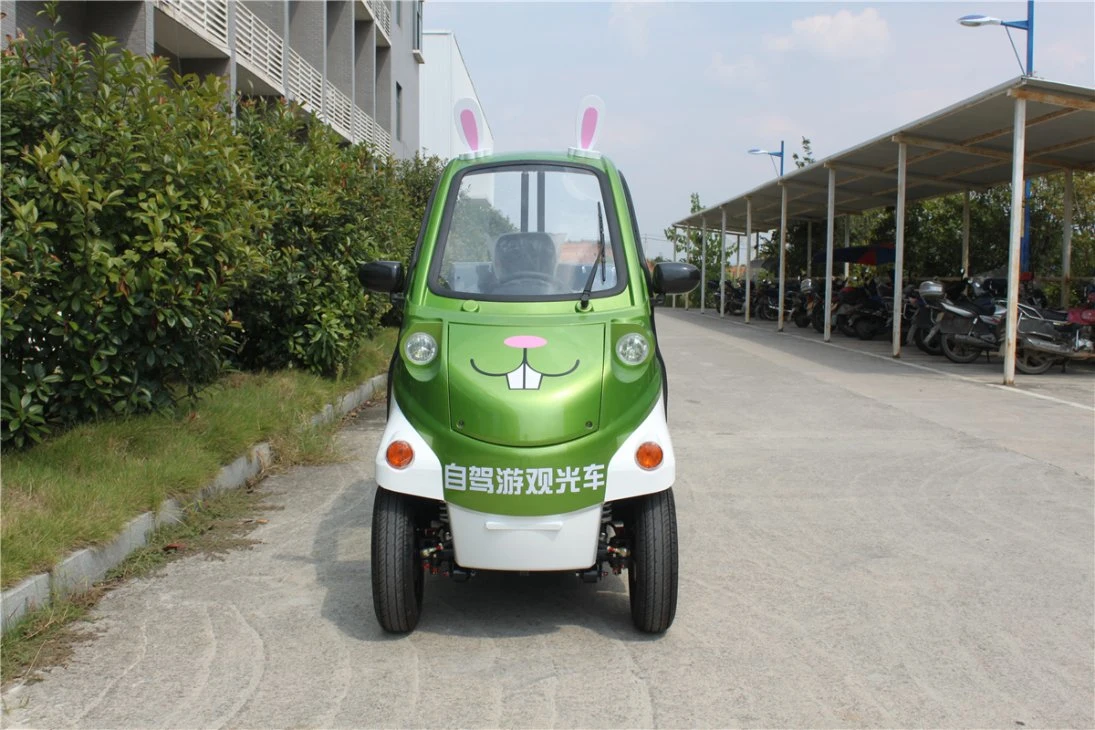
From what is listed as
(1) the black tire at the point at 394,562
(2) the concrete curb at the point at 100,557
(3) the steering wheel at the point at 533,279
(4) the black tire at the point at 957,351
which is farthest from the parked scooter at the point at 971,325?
(1) the black tire at the point at 394,562

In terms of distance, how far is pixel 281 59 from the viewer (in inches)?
787

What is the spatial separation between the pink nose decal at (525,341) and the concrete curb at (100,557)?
2.12 m

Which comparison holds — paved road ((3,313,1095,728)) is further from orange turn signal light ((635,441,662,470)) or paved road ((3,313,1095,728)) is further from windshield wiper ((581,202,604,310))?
windshield wiper ((581,202,604,310))

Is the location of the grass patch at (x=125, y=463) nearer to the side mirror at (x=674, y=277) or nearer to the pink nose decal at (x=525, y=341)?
the pink nose decal at (x=525, y=341)

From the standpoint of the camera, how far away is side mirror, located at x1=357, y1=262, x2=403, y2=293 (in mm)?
4516

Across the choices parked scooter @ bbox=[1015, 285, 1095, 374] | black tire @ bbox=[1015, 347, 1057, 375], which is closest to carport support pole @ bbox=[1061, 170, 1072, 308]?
parked scooter @ bbox=[1015, 285, 1095, 374]

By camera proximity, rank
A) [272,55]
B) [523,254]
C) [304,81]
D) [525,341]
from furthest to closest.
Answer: [304,81]
[272,55]
[523,254]
[525,341]

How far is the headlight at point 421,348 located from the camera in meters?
4.00

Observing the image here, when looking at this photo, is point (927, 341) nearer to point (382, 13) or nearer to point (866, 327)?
point (866, 327)

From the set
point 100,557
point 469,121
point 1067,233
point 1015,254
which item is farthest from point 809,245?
Answer: point 100,557

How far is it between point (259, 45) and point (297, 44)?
4.24 metres

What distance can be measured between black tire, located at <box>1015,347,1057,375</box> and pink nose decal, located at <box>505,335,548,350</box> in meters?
11.8

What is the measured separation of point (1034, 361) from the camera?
545 inches

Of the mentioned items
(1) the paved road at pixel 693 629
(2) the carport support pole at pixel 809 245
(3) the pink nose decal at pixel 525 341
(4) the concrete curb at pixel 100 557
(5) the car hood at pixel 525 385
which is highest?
(2) the carport support pole at pixel 809 245
